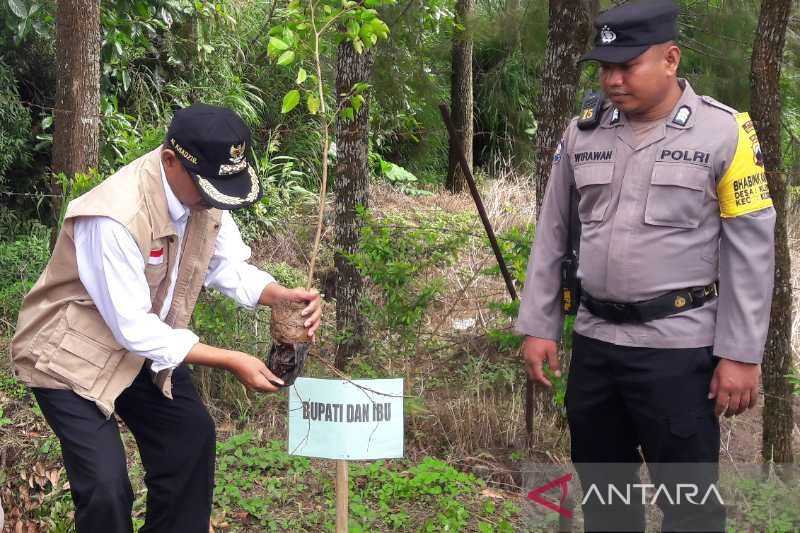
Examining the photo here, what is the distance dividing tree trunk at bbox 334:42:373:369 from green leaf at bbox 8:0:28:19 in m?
3.13

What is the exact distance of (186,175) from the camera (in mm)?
2945

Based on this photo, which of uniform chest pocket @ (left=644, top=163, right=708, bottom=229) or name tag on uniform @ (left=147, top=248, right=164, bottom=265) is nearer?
uniform chest pocket @ (left=644, top=163, right=708, bottom=229)

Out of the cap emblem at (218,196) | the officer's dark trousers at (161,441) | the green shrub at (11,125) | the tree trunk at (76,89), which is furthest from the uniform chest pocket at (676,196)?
the green shrub at (11,125)

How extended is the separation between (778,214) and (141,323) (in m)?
2.90

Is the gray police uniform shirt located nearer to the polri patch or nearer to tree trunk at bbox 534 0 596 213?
the polri patch

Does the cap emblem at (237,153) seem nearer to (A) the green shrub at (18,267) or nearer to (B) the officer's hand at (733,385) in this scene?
(B) the officer's hand at (733,385)

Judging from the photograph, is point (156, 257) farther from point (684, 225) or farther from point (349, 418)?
point (684, 225)

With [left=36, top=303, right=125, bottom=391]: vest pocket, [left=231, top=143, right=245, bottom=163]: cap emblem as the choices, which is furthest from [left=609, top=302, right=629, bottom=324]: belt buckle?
[left=36, top=303, right=125, bottom=391]: vest pocket

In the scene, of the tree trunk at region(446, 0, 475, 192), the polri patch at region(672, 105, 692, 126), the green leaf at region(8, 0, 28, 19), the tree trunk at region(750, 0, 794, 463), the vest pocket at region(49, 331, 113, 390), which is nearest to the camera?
the polri patch at region(672, 105, 692, 126)

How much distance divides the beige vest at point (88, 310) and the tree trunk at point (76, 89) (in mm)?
3071

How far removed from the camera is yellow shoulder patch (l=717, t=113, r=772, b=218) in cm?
275

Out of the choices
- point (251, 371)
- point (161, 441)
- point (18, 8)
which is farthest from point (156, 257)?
point (18, 8)

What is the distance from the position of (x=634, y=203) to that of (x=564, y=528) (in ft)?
5.18

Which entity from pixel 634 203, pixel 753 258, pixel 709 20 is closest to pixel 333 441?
pixel 634 203
